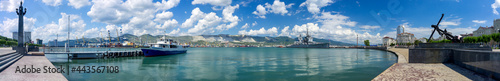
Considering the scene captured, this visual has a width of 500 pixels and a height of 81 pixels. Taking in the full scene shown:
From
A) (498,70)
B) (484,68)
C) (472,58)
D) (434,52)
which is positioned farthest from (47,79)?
(434,52)

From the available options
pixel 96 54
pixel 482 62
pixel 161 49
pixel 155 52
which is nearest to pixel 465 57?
pixel 482 62

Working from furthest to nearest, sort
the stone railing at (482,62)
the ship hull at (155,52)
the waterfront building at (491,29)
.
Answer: the waterfront building at (491,29) → the ship hull at (155,52) → the stone railing at (482,62)

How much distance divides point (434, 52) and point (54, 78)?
71.9 feet

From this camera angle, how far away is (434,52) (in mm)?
16016

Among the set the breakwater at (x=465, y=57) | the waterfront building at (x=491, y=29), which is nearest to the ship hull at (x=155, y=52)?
the breakwater at (x=465, y=57)

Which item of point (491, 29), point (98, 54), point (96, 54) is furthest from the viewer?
point (491, 29)

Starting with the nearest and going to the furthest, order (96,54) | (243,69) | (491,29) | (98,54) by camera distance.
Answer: (243,69) < (96,54) < (98,54) < (491,29)

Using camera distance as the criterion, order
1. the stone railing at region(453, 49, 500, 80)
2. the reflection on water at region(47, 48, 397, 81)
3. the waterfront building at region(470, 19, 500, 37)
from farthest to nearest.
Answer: the waterfront building at region(470, 19, 500, 37), the reflection on water at region(47, 48, 397, 81), the stone railing at region(453, 49, 500, 80)

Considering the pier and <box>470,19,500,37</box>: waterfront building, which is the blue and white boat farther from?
<box>470,19,500,37</box>: waterfront building

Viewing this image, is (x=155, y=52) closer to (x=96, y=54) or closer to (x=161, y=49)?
(x=161, y=49)

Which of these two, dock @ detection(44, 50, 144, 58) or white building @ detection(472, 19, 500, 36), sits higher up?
white building @ detection(472, 19, 500, 36)

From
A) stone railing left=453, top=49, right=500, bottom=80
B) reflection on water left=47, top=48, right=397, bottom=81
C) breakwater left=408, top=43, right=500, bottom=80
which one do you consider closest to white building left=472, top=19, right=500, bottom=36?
reflection on water left=47, top=48, right=397, bottom=81

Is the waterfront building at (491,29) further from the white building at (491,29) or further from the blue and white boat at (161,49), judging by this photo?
the blue and white boat at (161,49)

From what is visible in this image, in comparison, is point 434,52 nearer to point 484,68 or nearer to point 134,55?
point 484,68
